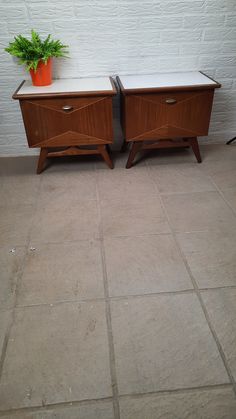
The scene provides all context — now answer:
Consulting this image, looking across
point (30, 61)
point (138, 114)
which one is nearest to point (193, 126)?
point (138, 114)

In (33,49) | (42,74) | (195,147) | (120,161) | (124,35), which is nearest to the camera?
(33,49)

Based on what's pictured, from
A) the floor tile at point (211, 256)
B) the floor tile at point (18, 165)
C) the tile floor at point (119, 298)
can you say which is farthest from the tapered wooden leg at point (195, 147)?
the floor tile at point (18, 165)

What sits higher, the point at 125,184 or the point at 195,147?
the point at 195,147

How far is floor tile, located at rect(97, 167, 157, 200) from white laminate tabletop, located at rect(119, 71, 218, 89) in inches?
21.7

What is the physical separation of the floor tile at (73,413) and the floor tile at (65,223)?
739mm

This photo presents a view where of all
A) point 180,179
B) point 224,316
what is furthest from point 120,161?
point 224,316

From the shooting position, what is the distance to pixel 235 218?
1.54 m

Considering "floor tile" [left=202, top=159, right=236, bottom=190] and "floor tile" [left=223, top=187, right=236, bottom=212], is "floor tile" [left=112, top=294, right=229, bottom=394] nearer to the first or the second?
"floor tile" [left=223, top=187, right=236, bottom=212]

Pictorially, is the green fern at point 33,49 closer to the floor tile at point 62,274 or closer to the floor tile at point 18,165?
the floor tile at point 18,165

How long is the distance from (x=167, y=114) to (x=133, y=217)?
0.72m

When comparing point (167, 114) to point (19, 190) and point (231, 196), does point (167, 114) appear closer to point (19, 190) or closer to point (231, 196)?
point (231, 196)

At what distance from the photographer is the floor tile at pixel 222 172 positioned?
185 centimetres

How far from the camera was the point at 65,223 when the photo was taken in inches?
60.9

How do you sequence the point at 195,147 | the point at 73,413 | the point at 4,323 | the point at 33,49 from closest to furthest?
the point at 73,413 < the point at 4,323 < the point at 33,49 < the point at 195,147
